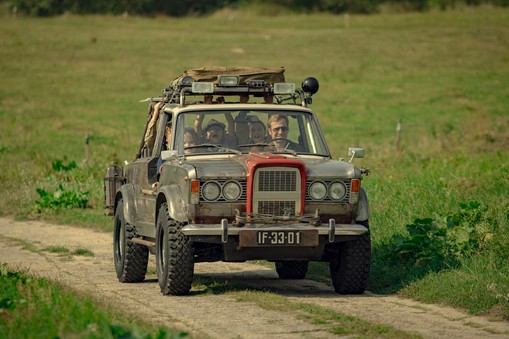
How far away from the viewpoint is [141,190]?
13.6 meters

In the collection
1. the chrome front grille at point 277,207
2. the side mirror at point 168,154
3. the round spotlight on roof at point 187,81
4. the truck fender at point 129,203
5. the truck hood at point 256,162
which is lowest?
the truck fender at point 129,203

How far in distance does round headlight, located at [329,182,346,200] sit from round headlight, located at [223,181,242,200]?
91 centimetres

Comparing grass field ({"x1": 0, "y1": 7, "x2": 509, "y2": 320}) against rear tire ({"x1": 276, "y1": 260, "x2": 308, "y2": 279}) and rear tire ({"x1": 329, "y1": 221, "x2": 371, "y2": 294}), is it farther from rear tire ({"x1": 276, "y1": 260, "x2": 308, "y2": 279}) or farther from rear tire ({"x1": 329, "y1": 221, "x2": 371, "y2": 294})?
rear tire ({"x1": 276, "y1": 260, "x2": 308, "y2": 279})

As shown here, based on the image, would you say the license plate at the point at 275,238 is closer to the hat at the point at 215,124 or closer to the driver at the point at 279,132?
the driver at the point at 279,132

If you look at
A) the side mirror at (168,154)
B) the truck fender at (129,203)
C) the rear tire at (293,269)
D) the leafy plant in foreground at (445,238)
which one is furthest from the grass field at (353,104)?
the truck fender at (129,203)

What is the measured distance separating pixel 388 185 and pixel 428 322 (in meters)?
9.04

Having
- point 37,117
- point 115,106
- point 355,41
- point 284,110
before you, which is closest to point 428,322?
point 284,110

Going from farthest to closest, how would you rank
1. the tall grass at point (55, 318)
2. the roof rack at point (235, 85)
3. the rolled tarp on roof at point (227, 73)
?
the rolled tarp on roof at point (227, 73) → the roof rack at point (235, 85) → the tall grass at point (55, 318)

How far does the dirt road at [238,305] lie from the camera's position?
9.96 m

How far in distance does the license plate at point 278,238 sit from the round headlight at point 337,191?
63cm

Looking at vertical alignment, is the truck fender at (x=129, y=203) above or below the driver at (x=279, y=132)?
below

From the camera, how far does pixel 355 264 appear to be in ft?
39.7

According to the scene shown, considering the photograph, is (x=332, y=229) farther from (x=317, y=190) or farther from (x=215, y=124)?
(x=215, y=124)

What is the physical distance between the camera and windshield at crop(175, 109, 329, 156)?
12773 millimetres
